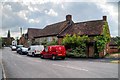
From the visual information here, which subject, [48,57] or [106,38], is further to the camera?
[106,38]

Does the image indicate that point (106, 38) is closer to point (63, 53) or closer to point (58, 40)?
point (63, 53)

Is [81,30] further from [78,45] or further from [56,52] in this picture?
[56,52]

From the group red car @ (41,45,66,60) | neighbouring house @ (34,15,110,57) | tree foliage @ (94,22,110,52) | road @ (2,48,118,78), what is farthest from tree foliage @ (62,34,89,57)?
road @ (2,48,118,78)

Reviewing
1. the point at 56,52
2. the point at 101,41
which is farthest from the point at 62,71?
the point at 101,41

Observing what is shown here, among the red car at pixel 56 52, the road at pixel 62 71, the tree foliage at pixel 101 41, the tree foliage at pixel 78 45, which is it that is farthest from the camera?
the tree foliage at pixel 78 45

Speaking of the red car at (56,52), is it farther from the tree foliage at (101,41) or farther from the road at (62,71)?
the road at (62,71)

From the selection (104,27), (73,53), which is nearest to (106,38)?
(104,27)

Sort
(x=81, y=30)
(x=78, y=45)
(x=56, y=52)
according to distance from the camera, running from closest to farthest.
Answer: (x=56, y=52) → (x=78, y=45) → (x=81, y=30)

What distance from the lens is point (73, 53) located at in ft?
135

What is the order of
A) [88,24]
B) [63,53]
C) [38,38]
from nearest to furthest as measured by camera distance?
1. [63,53]
2. [88,24]
3. [38,38]

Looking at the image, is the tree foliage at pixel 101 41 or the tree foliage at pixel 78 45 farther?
the tree foliage at pixel 78 45

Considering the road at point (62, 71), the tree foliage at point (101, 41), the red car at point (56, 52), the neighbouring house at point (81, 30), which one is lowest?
the road at point (62, 71)

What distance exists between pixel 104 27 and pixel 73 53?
23.0ft

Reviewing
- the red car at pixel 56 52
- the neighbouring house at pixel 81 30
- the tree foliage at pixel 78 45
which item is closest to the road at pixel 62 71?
the red car at pixel 56 52
